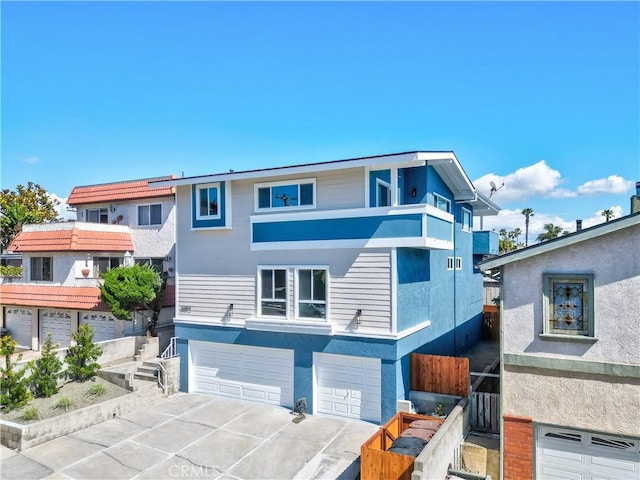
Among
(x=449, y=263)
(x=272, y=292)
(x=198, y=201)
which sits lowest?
(x=272, y=292)

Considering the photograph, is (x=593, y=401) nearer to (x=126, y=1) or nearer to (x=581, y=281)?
(x=581, y=281)

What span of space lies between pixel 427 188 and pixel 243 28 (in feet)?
25.6

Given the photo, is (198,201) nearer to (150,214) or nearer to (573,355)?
(150,214)

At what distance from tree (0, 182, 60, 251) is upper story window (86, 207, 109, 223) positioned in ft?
30.7

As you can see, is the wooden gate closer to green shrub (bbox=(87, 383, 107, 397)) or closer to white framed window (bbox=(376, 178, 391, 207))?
white framed window (bbox=(376, 178, 391, 207))

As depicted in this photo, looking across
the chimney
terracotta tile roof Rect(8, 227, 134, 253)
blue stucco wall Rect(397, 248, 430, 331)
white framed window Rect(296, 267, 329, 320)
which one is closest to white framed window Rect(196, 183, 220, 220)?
white framed window Rect(296, 267, 329, 320)

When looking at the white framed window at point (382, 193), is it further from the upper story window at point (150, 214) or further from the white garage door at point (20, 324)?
the white garage door at point (20, 324)

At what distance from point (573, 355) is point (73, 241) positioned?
20382mm

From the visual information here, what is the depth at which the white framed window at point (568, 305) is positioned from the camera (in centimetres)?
850

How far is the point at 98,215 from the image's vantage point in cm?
2367

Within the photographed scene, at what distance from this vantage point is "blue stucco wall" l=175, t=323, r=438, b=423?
12.3 m

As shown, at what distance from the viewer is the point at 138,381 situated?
50.5 feet

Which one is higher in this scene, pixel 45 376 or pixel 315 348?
pixel 315 348

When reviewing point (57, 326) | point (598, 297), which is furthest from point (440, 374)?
point (57, 326)
